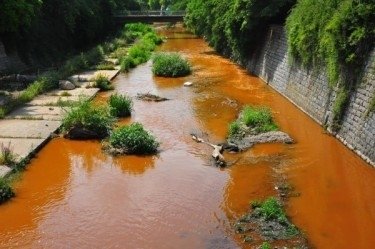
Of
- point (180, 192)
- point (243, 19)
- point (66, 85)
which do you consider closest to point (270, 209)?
point (180, 192)

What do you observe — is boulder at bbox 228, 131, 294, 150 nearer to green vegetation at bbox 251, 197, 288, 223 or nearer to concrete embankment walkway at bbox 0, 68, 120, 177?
green vegetation at bbox 251, 197, 288, 223

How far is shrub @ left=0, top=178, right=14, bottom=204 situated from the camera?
435 inches

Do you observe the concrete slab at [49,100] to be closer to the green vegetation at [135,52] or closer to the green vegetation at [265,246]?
the green vegetation at [135,52]

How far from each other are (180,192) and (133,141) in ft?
9.79

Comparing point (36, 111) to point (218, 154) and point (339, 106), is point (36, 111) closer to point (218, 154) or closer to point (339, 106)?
point (218, 154)

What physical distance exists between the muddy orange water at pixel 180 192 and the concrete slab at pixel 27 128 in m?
0.68

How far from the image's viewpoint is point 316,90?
17.9 metres

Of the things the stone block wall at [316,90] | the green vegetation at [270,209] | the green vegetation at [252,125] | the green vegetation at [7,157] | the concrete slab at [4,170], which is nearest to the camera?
the green vegetation at [270,209]

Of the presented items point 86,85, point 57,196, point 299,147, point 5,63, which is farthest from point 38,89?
point 299,147

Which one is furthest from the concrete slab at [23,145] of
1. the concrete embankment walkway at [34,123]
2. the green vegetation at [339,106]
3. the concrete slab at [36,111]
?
the green vegetation at [339,106]

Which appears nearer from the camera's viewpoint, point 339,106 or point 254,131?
point 339,106

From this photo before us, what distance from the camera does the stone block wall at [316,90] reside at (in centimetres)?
1352

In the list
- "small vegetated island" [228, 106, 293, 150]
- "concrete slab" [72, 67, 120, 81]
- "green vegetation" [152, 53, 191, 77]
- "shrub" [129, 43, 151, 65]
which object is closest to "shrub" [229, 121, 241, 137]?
"small vegetated island" [228, 106, 293, 150]

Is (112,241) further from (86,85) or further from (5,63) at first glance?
(5,63)
